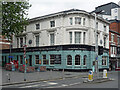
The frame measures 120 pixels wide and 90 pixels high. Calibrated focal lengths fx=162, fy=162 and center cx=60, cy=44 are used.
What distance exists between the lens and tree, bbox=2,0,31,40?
75.8 ft

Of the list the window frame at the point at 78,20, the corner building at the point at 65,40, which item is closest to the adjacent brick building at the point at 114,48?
the corner building at the point at 65,40

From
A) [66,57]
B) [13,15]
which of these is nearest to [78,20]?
[66,57]

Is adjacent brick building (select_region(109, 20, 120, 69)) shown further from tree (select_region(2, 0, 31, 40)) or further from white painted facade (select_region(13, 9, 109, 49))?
tree (select_region(2, 0, 31, 40))

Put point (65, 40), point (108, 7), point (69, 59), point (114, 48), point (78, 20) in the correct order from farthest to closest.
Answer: point (108, 7) < point (114, 48) < point (65, 40) < point (78, 20) < point (69, 59)

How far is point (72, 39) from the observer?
29844 mm

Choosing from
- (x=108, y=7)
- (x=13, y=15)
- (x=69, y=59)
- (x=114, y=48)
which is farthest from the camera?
(x=108, y=7)

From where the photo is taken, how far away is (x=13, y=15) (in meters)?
23.8

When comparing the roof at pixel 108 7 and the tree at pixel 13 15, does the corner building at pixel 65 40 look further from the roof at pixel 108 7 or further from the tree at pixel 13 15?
the roof at pixel 108 7

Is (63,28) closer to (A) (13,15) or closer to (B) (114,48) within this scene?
(A) (13,15)

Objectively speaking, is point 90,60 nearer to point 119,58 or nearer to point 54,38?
point 54,38

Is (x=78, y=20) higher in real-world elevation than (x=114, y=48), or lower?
higher

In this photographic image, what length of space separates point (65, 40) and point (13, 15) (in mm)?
10973

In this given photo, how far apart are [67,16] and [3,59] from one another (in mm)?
22476

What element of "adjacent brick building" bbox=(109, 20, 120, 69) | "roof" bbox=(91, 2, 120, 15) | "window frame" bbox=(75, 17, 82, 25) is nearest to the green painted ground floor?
"window frame" bbox=(75, 17, 82, 25)
